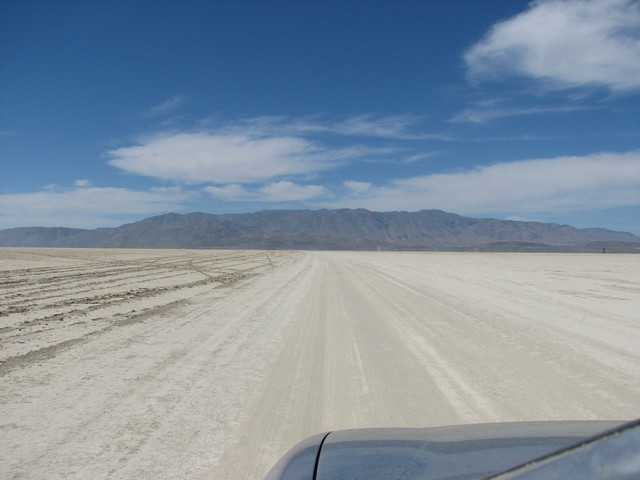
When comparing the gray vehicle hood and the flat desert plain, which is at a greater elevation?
the gray vehicle hood

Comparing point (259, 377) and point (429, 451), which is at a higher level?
point (429, 451)

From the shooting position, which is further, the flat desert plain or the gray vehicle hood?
the flat desert plain

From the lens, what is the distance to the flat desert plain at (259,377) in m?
3.83

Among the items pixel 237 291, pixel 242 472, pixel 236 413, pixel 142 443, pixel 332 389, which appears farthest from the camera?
pixel 237 291

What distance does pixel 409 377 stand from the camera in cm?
582

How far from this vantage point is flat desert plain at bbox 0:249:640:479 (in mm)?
3832

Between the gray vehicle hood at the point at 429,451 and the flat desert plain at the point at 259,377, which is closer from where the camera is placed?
the gray vehicle hood at the point at 429,451

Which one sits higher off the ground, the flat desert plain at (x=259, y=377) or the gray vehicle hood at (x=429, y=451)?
the gray vehicle hood at (x=429, y=451)

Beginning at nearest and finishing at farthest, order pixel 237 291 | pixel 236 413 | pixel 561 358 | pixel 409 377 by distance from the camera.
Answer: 1. pixel 236 413
2. pixel 409 377
3. pixel 561 358
4. pixel 237 291

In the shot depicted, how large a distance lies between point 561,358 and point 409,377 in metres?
2.60

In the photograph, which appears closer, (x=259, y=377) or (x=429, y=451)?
(x=429, y=451)

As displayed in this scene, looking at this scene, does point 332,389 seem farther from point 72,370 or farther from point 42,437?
point 72,370

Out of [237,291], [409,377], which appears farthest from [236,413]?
[237,291]

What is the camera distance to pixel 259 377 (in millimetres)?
5855
